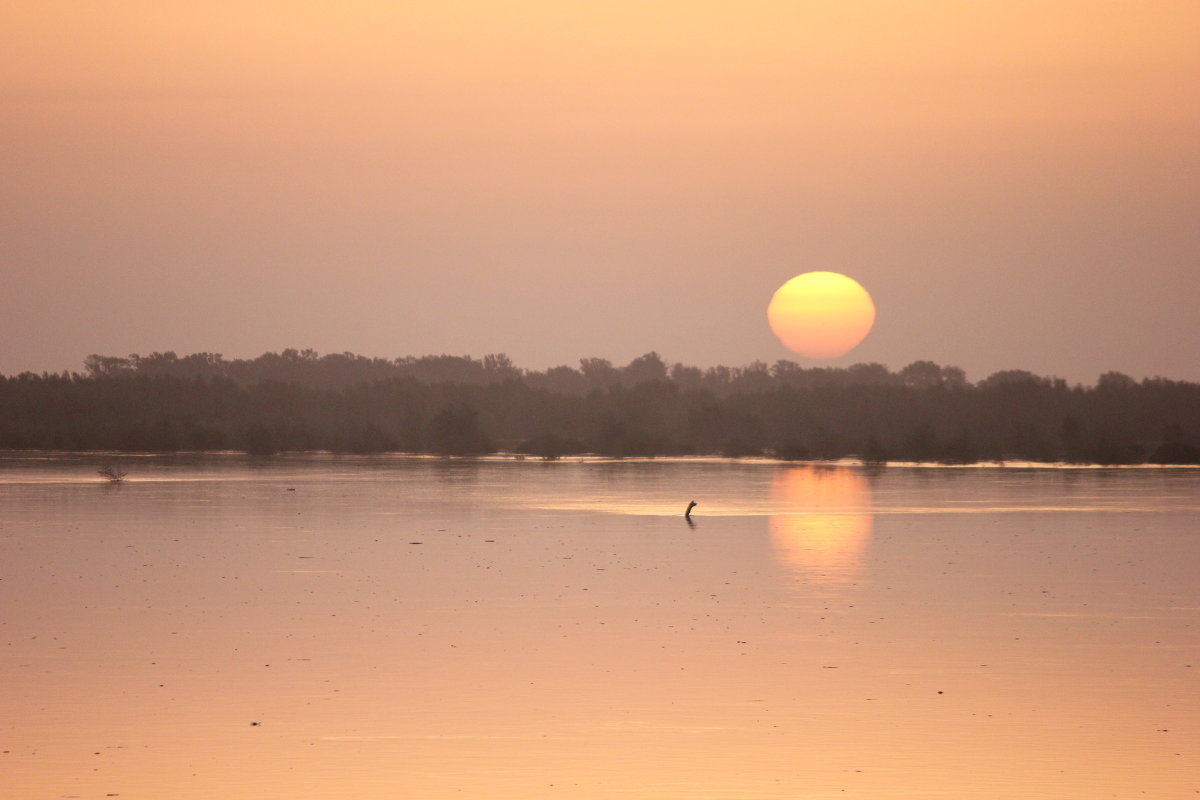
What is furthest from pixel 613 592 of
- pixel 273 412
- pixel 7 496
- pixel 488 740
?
pixel 273 412

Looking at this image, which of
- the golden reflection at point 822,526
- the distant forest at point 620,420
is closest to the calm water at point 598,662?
the golden reflection at point 822,526

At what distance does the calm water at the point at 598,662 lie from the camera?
37.3 feet

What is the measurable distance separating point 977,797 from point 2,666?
34.6 ft

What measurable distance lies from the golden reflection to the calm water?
0.25 m

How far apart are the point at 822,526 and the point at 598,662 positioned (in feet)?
79.7

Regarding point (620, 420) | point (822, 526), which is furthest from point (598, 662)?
point (620, 420)

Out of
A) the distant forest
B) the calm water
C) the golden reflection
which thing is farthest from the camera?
the distant forest

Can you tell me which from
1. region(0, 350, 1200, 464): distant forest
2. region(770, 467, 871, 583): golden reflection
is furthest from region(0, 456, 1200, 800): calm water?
region(0, 350, 1200, 464): distant forest

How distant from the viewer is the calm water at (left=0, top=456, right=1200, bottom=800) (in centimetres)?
1138

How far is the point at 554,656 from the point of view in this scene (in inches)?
671

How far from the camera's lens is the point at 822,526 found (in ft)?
132

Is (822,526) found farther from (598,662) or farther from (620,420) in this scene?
(620,420)

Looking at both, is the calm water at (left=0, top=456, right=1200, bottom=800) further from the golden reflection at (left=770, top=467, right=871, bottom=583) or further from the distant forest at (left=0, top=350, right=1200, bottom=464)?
the distant forest at (left=0, top=350, right=1200, bottom=464)

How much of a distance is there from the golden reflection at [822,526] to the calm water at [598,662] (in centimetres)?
25
